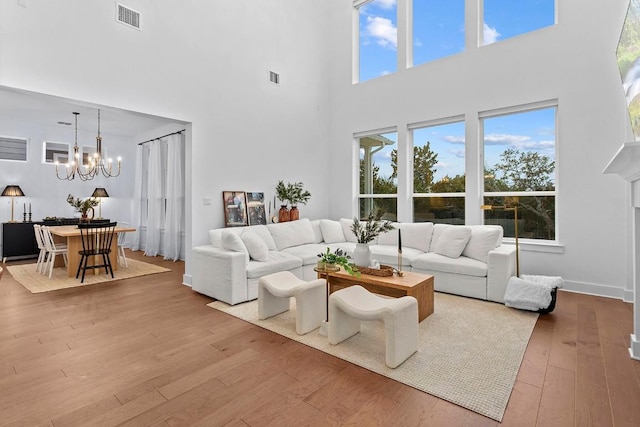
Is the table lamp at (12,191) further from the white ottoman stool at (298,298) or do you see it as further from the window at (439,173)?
the window at (439,173)

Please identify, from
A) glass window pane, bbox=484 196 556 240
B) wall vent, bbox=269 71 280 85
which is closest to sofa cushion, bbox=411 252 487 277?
glass window pane, bbox=484 196 556 240

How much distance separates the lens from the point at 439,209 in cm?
573

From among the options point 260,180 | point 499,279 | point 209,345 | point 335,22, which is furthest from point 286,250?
point 335,22

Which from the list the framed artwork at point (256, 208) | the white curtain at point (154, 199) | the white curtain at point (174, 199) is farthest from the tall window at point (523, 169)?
the white curtain at point (154, 199)

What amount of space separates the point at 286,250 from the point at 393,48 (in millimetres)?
4385

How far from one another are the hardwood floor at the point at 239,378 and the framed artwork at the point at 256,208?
2.25 metres

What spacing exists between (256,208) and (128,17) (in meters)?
3.10

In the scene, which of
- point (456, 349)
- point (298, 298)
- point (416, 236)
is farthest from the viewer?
point (416, 236)

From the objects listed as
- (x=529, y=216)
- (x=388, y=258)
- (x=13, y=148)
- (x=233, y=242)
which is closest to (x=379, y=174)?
(x=388, y=258)

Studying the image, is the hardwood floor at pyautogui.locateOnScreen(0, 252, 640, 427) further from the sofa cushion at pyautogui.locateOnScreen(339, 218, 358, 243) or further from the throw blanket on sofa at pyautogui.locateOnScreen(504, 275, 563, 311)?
the sofa cushion at pyautogui.locateOnScreen(339, 218, 358, 243)

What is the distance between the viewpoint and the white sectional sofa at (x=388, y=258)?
3904 mm

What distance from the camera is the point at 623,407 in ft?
6.41

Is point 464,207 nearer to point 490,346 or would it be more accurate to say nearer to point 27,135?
point 490,346

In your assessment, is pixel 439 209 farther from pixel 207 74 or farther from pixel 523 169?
pixel 207 74
